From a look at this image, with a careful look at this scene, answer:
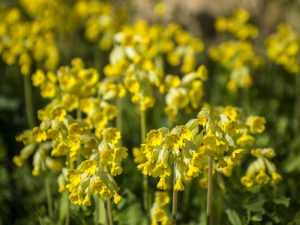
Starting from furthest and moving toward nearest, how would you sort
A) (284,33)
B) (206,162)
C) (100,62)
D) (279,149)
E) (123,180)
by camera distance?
(100,62) < (284,33) < (279,149) < (123,180) < (206,162)

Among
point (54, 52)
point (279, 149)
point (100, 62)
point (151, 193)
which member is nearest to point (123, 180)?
point (151, 193)

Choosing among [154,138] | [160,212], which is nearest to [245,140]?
[160,212]

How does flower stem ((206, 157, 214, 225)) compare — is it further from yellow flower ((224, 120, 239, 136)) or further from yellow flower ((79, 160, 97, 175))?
yellow flower ((79, 160, 97, 175))

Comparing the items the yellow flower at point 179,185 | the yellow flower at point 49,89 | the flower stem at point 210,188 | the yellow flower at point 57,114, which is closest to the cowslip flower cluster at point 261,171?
the flower stem at point 210,188

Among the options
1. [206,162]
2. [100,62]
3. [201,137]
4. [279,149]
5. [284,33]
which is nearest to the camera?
[201,137]

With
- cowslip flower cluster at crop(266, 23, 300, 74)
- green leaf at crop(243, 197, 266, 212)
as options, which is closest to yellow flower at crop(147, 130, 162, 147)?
green leaf at crop(243, 197, 266, 212)

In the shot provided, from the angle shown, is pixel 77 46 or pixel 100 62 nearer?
pixel 100 62

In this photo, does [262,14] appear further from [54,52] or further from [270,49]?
[54,52]
